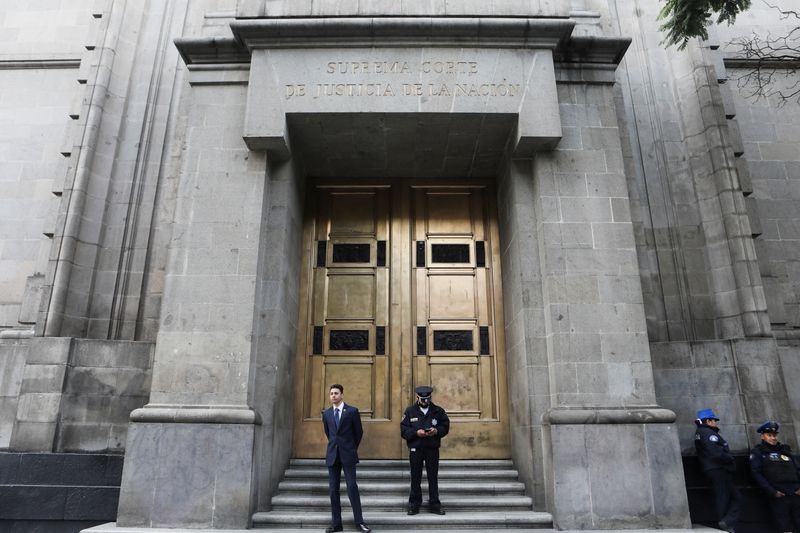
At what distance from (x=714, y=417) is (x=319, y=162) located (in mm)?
8558

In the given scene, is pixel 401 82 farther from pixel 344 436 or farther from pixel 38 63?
pixel 38 63

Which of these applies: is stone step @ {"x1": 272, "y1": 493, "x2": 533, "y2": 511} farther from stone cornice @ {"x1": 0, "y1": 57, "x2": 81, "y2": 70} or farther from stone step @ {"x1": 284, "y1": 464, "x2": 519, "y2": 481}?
stone cornice @ {"x1": 0, "y1": 57, "x2": 81, "y2": 70}

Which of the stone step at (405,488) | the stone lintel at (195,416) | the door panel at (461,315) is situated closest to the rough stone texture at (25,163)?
the stone lintel at (195,416)

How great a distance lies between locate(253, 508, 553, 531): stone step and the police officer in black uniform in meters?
0.26

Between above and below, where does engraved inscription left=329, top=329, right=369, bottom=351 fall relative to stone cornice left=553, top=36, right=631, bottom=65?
below

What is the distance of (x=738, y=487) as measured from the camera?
9039 millimetres

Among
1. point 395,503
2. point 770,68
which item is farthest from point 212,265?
point 770,68

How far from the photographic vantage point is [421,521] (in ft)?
26.1

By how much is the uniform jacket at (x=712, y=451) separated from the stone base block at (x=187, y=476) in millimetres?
7069

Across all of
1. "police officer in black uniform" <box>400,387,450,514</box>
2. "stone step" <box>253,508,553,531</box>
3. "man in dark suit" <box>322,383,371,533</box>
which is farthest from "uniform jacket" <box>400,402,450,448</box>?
"stone step" <box>253,508,553,531</box>

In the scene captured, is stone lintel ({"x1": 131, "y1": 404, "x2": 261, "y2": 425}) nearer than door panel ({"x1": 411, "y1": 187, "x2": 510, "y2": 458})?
Yes

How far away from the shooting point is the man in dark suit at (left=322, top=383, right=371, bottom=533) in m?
7.62

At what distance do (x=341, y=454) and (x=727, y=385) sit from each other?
6.99 m

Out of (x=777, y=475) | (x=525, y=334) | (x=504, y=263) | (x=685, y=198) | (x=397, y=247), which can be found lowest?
(x=777, y=475)
